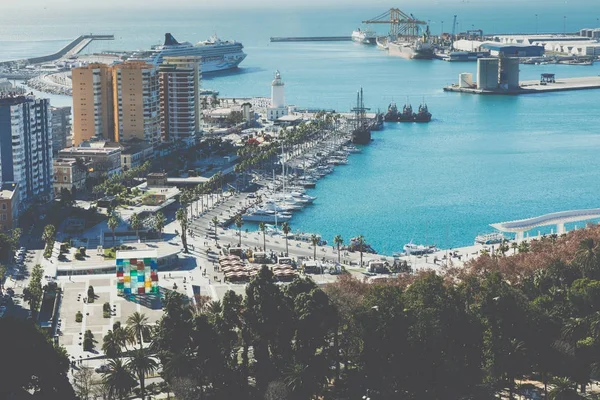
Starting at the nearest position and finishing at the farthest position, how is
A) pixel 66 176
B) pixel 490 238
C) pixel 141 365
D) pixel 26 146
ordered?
pixel 141 365
pixel 490 238
pixel 26 146
pixel 66 176

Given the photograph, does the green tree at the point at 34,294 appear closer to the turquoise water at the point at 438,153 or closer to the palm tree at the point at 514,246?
the turquoise water at the point at 438,153

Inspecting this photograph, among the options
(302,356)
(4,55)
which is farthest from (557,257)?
(4,55)

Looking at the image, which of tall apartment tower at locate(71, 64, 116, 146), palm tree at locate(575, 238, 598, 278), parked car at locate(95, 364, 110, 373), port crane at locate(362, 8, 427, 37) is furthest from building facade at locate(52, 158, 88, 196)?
port crane at locate(362, 8, 427, 37)

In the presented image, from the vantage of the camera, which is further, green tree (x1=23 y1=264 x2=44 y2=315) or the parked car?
green tree (x1=23 y1=264 x2=44 y2=315)

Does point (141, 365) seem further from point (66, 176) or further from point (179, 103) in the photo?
point (179, 103)

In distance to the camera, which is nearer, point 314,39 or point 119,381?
point 119,381

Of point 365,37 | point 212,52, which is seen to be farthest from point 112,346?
point 365,37

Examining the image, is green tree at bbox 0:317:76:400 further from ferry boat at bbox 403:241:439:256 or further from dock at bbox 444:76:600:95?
dock at bbox 444:76:600:95
